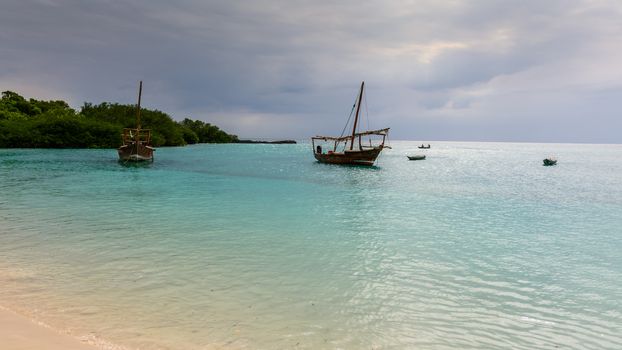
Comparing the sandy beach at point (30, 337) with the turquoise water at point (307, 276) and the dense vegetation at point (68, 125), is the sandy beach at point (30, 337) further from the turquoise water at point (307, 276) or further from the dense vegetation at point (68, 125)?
the dense vegetation at point (68, 125)

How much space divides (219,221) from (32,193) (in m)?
13.5

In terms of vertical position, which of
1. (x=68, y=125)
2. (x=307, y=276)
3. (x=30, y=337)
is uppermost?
(x=68, y=125)

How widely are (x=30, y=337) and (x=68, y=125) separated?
98.9 m

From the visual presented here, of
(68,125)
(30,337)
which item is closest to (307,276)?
(30,337)

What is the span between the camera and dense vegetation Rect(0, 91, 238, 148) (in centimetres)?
8175

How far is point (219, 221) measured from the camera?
15.3 meters

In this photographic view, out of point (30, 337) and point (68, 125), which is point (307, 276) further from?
point (68, 125)

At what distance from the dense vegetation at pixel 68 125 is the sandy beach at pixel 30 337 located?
93748 millimetres

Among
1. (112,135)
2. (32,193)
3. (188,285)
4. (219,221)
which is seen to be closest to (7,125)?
(112,135)

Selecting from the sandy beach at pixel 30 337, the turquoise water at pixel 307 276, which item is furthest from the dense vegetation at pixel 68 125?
the sandy beach at pixel 30 337

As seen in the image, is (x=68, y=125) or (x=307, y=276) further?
(x=68, y=125)

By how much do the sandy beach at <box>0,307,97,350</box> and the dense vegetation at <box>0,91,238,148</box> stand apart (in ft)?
308

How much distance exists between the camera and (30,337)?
15.5ft

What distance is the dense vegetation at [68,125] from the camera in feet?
268
